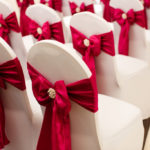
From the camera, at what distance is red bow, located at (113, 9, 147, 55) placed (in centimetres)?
215

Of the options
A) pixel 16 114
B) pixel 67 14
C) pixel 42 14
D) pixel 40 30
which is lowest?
pixel 67 14

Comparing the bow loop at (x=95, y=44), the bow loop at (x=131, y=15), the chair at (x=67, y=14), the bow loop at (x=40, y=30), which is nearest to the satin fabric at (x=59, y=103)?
the bow loop at (x=95, y=44)

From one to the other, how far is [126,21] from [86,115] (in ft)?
4.34

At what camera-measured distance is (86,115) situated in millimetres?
1135

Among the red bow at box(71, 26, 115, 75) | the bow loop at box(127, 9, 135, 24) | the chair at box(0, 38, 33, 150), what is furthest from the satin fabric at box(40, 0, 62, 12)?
the chair at box(0, 38, 33, 150)

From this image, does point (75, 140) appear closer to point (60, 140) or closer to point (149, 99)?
point (60, 140)

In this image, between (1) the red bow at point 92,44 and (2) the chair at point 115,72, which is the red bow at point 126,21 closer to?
(2) the chair at point 115,72

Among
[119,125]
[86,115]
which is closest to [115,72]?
[119,125]

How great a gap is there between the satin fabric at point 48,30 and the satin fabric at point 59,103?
85cm

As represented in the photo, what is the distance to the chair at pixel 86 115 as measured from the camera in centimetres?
103

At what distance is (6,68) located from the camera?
4.30 ft

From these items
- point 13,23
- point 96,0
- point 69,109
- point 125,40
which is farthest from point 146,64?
point 96,0

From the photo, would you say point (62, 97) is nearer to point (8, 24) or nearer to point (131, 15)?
point (8, 24)

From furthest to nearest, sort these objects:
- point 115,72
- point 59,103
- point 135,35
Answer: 1. point 135,35
2. point 115,72
3. point 59,103
